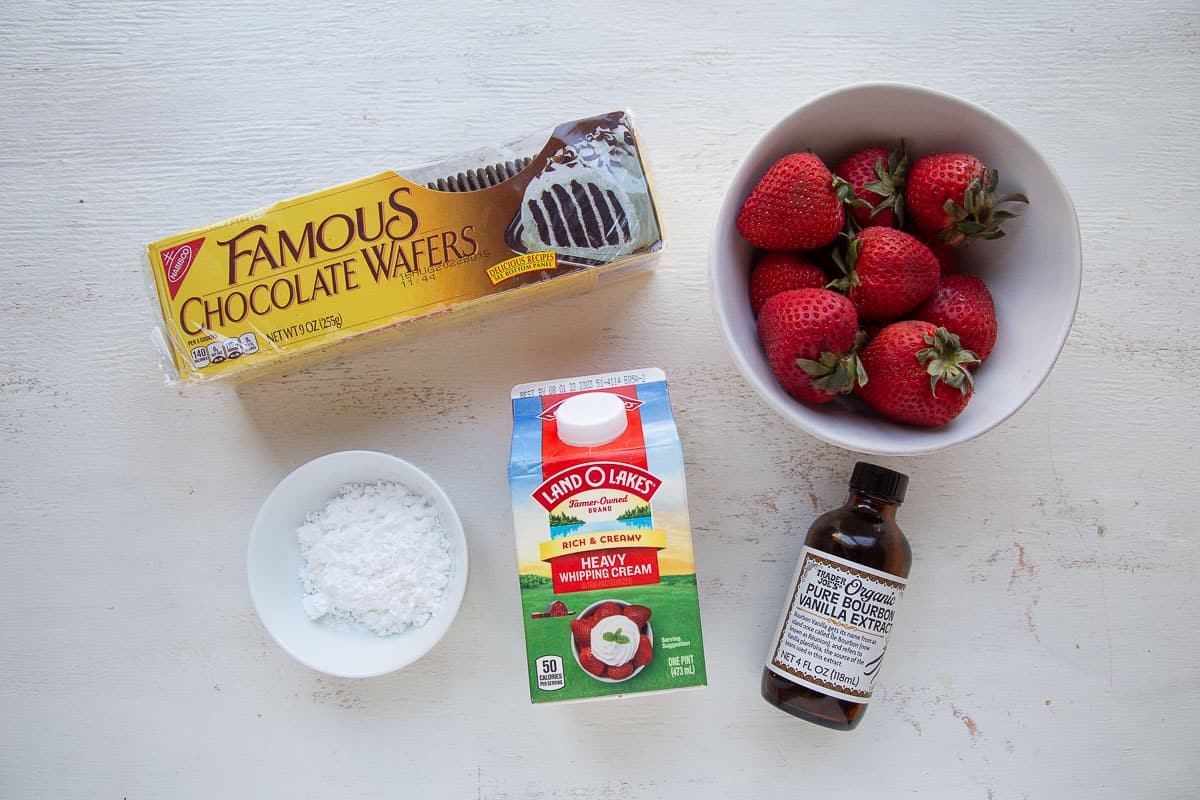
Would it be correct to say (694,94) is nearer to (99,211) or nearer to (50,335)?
(99,211)

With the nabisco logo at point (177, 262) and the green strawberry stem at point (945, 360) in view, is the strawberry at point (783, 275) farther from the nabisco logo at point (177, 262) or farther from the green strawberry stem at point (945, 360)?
the nabisco logo at point (177, 262)

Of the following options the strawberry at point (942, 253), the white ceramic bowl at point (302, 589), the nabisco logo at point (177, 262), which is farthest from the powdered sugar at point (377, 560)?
the strawberry at point (942, 253)

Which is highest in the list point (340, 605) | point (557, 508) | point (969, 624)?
point (557, 508)

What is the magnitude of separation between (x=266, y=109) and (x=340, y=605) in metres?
0.62

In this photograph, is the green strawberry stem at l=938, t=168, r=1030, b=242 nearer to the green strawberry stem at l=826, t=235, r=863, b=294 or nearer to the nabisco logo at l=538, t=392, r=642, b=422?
the green strawberry stem at l=826, t=235, r=863, b=294

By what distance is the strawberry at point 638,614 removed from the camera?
78 centimetres

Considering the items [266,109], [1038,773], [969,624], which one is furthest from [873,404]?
[266,109]

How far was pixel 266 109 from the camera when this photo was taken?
3.31ft

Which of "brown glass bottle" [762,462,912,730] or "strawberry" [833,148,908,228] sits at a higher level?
"strawberry" [833,148,908,228]

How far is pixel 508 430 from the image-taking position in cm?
100

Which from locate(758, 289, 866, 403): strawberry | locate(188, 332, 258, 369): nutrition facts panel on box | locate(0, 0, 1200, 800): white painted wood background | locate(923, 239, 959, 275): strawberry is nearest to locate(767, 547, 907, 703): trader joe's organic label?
locate(0, 0, 1200, 800): white painted wood background

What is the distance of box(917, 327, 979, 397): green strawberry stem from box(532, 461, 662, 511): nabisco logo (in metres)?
0.28

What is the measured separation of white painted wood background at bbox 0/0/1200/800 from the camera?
996mm

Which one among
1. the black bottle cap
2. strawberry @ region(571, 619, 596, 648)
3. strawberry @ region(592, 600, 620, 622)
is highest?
the black bottle cap
